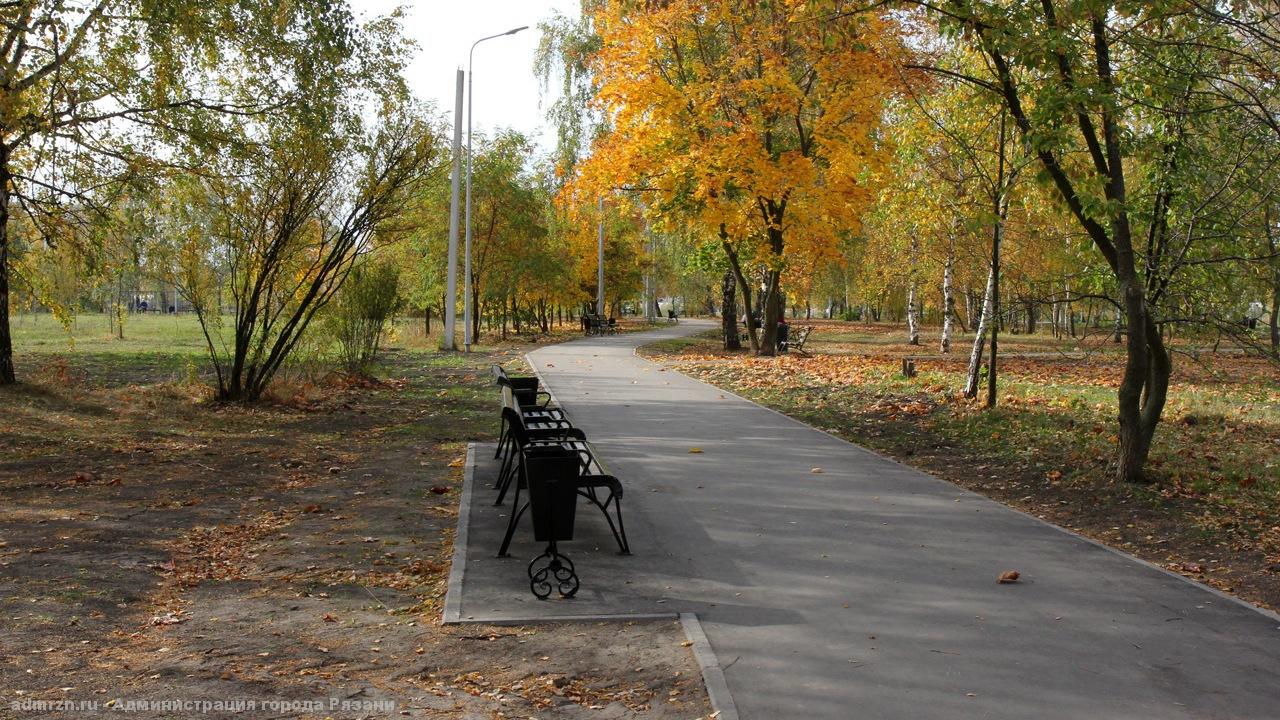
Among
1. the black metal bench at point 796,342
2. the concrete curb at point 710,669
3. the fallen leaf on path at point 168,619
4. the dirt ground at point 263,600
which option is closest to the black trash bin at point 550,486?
the dirt ground at point 263,600

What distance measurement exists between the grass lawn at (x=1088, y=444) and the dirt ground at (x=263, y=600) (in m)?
4.73

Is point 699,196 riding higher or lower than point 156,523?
higher

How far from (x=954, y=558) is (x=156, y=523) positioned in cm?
606

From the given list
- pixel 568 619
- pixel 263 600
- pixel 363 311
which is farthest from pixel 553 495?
pixel 363 311

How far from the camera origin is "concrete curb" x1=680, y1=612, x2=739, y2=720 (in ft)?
13.9

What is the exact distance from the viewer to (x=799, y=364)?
75.8 feet

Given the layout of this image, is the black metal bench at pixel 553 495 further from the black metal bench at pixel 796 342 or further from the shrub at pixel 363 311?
the black metal bench at pixel 796 342

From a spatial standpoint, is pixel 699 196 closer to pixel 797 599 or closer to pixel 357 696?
pixel 797 599

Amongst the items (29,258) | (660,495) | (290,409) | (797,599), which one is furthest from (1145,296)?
(29,258)

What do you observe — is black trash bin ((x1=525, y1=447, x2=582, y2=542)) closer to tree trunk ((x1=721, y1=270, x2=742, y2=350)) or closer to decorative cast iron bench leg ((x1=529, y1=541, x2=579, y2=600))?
decorative cast iron bench leg ((x1=529, y1=541, x2=579, y2=600))

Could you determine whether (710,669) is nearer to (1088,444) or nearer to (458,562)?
(458,562)

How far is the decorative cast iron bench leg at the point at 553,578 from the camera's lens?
577 cm

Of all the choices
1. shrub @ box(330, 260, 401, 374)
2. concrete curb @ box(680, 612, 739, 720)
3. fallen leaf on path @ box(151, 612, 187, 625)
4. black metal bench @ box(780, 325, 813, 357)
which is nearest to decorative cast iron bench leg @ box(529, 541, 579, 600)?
concrete curb @ box(680, 612, 739, 720)

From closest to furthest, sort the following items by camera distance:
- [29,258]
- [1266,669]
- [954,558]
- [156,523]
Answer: [1266,669] < [954,558] < [156,523] < [29,258]
